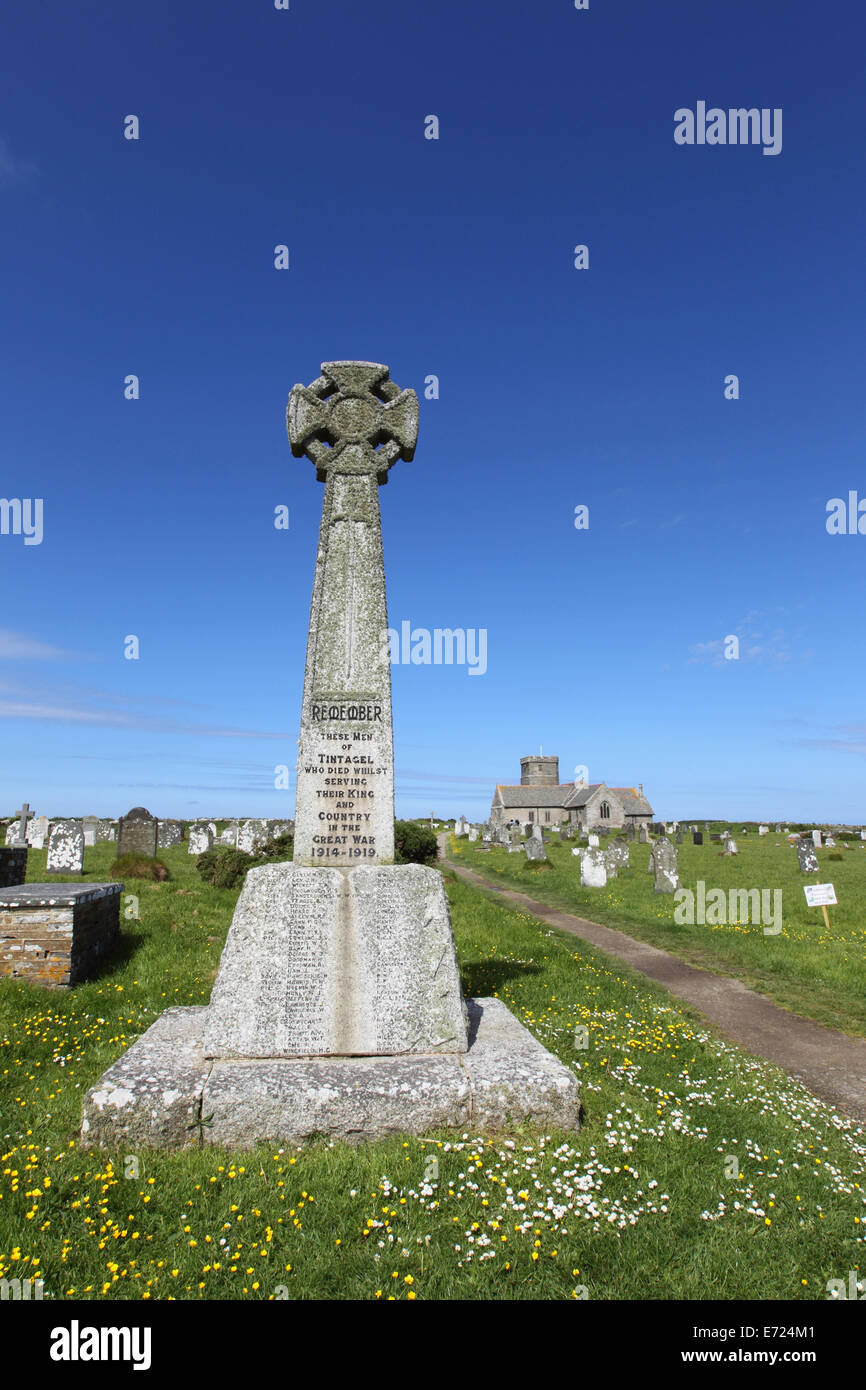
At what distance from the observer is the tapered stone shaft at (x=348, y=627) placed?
5.82 meters

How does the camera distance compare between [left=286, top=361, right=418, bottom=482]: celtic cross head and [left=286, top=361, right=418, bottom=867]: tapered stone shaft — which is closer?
[left=286, top=361, right=418, bottom=867]: tapered stone shaft

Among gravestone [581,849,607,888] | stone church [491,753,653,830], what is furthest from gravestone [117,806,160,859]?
stone church [491,753,653,830]

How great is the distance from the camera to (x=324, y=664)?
5984 mm

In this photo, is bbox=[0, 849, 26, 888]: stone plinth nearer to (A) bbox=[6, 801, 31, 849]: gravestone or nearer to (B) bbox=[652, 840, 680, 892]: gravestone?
(A) bbox=[6, 801, 31, 849]: gravestone

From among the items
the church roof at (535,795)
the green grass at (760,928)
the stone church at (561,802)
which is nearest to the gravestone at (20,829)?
the green grass at (760,928)

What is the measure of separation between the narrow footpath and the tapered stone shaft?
468 centimetres

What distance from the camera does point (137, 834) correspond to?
22.3 metres

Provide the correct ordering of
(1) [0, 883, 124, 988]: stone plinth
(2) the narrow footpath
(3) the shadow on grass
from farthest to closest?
1. (3) the shadow on grass
2. (1) [0, 883, 124, 988]: stone plinth
3. (2) the narrow footpath

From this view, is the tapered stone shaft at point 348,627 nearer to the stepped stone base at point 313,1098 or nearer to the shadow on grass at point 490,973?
the stepped stone base at point 313,1098

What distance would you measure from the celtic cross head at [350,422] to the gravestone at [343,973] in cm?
1

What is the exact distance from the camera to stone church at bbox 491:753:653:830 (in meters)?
72.0

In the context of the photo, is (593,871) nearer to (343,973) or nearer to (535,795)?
(343,973)

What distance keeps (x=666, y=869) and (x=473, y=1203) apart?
16725 millimetres

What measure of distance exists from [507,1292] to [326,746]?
367cm
